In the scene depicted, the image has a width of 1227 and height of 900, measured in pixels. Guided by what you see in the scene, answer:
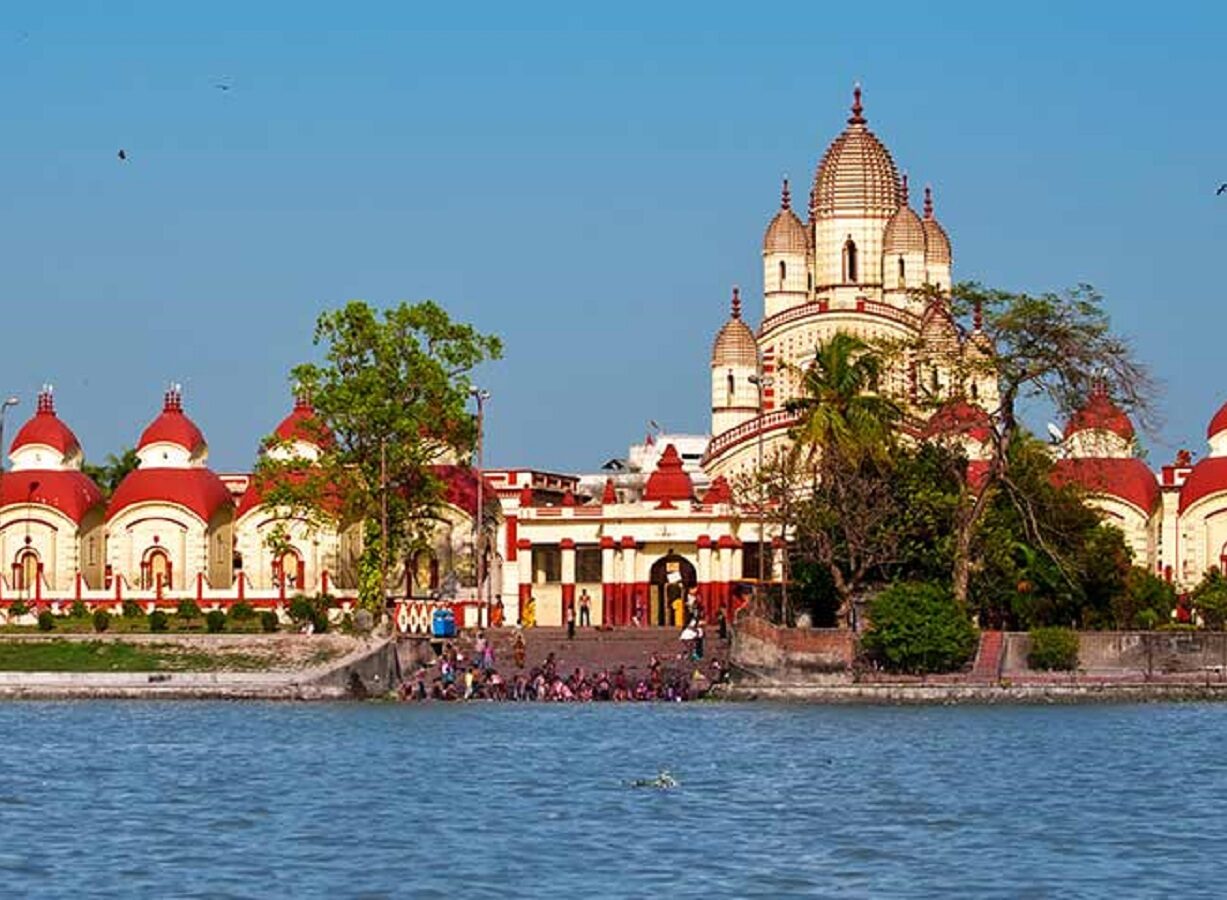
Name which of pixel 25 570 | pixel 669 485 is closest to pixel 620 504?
pixel 669 485

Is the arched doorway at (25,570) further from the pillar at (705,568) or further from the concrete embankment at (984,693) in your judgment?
the concrete embankment at (984,693)

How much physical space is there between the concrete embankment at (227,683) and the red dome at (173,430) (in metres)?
22.6

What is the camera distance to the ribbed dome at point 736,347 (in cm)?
9050

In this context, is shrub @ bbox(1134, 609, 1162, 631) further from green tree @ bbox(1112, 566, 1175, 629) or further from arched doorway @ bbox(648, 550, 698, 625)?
arched doorway @ bbox(648, 550, 698, 625)

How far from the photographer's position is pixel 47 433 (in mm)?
90062

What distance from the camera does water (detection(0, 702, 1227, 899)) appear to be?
34.3 m

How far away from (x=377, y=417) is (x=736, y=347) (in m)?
16.7

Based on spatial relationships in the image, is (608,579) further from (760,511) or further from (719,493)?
(760,511)

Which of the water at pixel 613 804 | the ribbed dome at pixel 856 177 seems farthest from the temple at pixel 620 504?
the water at pixel 613 804

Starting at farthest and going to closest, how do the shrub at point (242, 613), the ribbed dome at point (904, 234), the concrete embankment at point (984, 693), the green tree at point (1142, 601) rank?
the ribbed dome at point (904, 234) → the shrub at point (242, 613) → the green tree at point (1142, 601) → the concrete embankment at point (984, 693)

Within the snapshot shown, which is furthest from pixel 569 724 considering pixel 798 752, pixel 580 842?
pixel 580 842

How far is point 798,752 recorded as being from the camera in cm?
5025

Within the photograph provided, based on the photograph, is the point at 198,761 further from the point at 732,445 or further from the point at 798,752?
the point at 732,445

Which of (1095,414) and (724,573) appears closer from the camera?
(1095,414)
